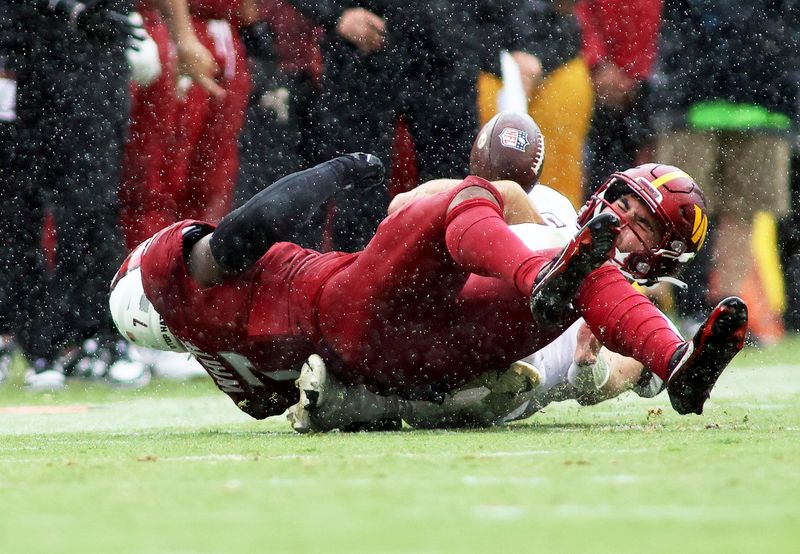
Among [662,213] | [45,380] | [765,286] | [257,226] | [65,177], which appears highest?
[662,213]

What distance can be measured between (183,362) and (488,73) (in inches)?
92.0

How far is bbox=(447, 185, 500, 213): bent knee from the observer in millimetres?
4238

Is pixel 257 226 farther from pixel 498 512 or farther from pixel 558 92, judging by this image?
pixel 558 92

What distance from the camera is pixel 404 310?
4508 millimetres

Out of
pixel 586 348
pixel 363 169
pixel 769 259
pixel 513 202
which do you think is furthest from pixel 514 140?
pixel 769 259

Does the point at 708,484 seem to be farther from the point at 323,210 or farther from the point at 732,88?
the point at 732,88

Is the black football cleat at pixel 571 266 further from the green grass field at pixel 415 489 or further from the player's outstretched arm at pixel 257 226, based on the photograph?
the player's outstretched arm at pixel 257 226

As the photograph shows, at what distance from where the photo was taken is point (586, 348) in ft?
16.2

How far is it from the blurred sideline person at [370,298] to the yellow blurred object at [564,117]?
3912 mm

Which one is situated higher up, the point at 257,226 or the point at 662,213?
the point at 662,213

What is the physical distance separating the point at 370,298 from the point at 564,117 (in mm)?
4812

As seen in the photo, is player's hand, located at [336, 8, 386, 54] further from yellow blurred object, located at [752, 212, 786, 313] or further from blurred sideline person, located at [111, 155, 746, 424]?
yellow blurred object, located at [752, 212, 786, 313]

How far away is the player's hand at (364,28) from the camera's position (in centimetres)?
810

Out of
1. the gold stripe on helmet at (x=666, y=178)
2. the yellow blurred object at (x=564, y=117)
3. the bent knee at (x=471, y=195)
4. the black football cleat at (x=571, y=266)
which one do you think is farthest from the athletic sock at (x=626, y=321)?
the yellow blurred object at (x=564, y=117)
